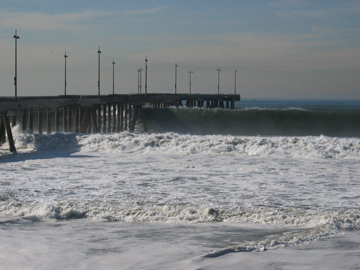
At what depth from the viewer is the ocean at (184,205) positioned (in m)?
7.84

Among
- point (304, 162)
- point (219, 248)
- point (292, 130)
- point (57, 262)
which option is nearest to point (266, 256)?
point (219, 248)

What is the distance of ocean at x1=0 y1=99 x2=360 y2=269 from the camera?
7844 mm

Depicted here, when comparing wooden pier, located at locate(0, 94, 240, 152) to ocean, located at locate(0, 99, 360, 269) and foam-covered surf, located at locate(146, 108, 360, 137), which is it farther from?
foam-covered surf, located at locate(146, 108, 360, 137)

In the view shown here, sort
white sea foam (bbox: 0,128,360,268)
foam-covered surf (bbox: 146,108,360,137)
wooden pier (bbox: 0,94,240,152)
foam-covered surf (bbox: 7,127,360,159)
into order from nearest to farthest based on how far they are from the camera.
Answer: white sea foam (bbox: 0,128,360,268)
foam-covered surf (bbox: 7,127,360,159)
wooden pier (bbox: 0,94,240,152)
foam-covered surf (bbox: 146,108,360,137)

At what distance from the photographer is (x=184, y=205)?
11.8 m

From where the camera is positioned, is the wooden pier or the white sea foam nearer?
the white sea foam

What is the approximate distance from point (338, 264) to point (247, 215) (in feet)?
11.5

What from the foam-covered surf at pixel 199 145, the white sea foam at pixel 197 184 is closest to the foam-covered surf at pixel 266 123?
the foam-covered surf at pixel 199 145

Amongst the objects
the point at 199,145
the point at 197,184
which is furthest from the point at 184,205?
the point at 199,145

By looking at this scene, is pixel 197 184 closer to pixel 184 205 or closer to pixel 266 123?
pixel 184 205

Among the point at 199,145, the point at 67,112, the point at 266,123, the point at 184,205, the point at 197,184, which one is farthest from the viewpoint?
the point at 266,123

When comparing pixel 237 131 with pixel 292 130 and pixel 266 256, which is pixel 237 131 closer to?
pixel 292 130

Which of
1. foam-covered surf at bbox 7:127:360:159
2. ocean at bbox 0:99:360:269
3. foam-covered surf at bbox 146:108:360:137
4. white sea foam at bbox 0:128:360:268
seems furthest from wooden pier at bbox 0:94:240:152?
foam-covered surf at bbox 146:108:360:137

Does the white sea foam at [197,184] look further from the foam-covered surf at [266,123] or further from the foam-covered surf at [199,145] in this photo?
the foam-covered surf at [266,123]
